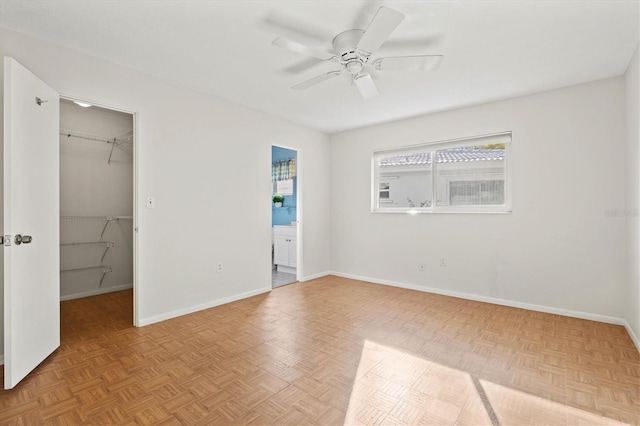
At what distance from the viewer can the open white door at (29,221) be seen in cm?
196

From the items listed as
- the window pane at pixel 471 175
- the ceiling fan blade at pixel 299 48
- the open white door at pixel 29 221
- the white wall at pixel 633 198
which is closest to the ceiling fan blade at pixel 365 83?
the ceiling fan blade at pixel 299 48

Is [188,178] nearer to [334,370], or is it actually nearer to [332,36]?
[332,36]

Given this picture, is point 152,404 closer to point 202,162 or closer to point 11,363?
point 11,363

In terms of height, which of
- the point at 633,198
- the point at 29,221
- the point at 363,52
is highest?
the point at 363,52

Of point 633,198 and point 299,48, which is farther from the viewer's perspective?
point 633,198

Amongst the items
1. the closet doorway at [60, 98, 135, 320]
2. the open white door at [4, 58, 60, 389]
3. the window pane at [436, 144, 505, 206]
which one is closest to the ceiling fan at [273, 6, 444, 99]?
the open white door at [4, 58, 60, 389]

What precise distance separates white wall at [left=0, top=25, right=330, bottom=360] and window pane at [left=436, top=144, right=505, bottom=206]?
2338 mm

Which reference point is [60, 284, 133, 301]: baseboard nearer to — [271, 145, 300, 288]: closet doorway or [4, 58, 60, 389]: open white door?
[4, 58, 60, 389]: open white door

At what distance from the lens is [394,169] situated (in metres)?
4.83

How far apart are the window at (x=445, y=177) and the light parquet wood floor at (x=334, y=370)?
1.43m

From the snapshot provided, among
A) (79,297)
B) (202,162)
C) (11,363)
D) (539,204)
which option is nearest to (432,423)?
(11,363)

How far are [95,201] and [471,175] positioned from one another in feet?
17.1

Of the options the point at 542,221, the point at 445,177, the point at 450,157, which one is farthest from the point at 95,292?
the point at 542,221

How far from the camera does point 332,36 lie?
234 centimetres
